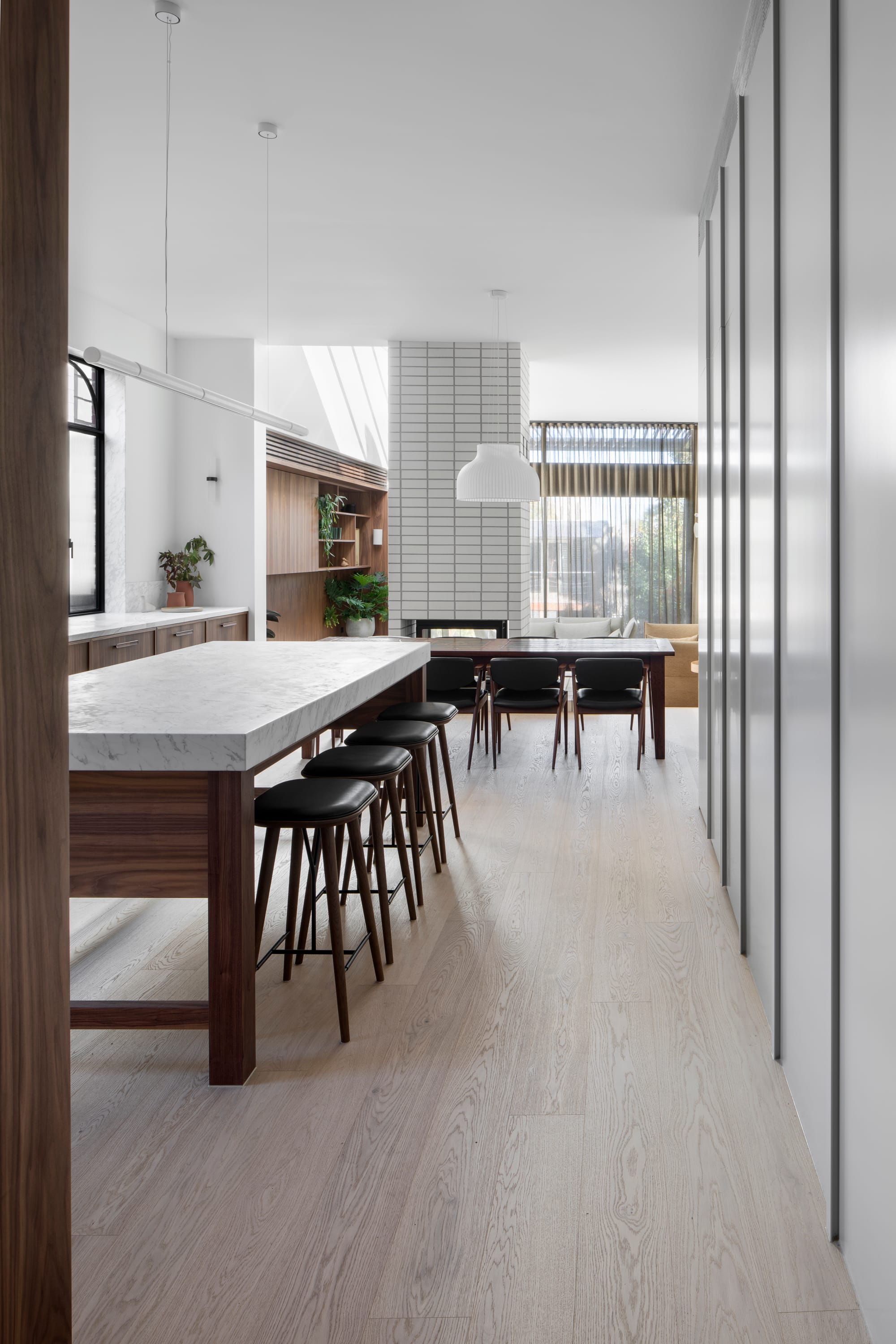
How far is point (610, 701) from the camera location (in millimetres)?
6605

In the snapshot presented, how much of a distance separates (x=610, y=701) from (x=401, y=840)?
3.19m

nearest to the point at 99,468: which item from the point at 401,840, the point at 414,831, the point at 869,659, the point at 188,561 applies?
the point at 188,561

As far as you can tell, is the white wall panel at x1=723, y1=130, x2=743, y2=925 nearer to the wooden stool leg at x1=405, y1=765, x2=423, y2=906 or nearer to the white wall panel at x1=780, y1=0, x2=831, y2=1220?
the white wall panel at x1=780, y1=0, x2=831, y2=1220

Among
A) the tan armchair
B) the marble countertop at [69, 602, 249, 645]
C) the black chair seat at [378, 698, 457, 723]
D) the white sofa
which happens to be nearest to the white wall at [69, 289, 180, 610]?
the marble countertop at [69, 602, 249, 645]

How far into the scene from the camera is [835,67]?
1.83m

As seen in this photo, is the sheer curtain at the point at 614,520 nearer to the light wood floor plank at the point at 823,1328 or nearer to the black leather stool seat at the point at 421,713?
the black leather stool seat at the point at 421,713

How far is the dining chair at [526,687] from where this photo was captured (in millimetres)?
6539

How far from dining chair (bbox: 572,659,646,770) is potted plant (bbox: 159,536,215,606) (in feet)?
9.63

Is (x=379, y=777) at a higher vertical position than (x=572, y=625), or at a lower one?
lower

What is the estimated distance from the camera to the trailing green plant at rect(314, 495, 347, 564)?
10898 millimetres

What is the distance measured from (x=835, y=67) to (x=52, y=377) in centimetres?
144

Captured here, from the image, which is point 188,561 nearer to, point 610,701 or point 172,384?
point 610,701

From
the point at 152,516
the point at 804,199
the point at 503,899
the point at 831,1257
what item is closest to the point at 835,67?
the point at 804,199

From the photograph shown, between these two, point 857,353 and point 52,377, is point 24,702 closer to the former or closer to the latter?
point 52,377
